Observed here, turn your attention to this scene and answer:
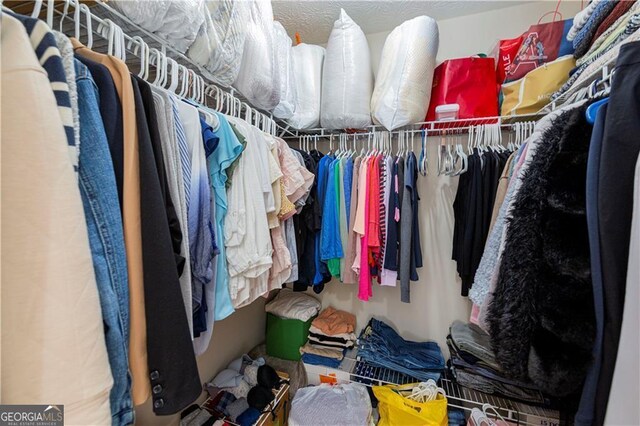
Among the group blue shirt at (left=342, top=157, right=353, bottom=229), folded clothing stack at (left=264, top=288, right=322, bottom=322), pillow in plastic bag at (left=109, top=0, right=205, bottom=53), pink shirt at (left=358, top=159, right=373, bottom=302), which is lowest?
folded clothing stack at (left=264, top=288, right=322, bottom=322)

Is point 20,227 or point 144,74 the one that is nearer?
point 20,227

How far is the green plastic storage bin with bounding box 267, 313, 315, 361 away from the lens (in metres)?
1.64

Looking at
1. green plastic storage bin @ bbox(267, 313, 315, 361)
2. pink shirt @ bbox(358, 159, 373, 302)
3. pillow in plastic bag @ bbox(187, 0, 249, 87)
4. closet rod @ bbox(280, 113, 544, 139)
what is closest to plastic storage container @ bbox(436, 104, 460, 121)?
closet rod @ bbox(280, 113, 544, 139)

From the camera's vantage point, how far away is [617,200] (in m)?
0.49

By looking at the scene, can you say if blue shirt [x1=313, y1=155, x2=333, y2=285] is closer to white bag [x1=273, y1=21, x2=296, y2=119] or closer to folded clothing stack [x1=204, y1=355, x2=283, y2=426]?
white bag [x1=273, y1=21, x2=296, y2=119]

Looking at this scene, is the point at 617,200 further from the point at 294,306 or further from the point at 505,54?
the point at 294,306

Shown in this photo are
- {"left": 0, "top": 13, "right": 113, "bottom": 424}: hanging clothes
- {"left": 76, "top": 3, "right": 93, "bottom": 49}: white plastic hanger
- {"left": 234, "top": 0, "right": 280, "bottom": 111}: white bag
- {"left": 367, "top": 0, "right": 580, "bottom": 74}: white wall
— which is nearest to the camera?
{"left": 0, "top": 13, "right": 113, "bottom": 424}: hanging clothes

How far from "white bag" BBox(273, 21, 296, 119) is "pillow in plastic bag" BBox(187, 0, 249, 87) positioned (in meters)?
0.29

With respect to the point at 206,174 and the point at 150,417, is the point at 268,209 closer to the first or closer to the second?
the point at 206,174

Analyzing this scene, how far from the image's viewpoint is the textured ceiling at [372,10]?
143 centimetres

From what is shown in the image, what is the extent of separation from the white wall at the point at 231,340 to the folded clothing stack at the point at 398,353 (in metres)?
0.77

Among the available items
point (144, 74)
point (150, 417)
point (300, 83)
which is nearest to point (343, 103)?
point (300, 83)

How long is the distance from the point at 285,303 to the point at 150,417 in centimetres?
89

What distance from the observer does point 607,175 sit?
1.63 feet
